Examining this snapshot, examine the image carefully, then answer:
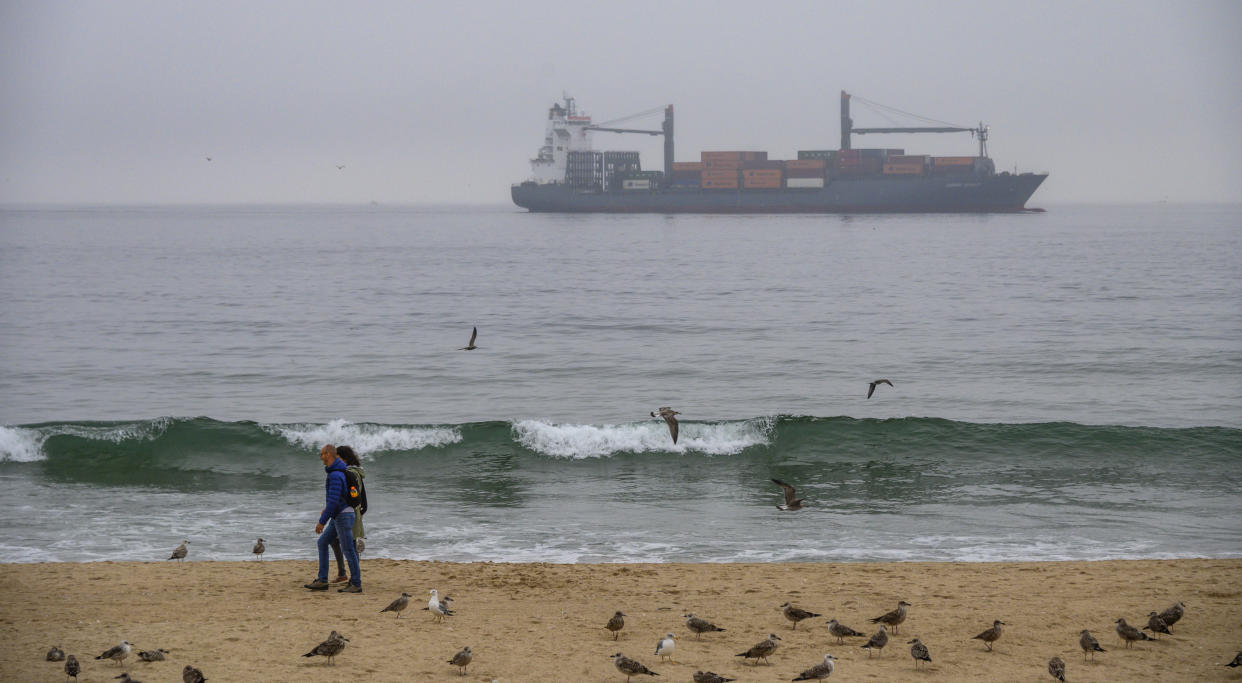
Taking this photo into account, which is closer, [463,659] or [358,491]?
[463,659]

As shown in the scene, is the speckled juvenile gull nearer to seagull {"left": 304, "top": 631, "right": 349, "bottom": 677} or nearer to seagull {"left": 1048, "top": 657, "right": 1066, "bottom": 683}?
seagull {"left": 304, "top": 631, "right": 349, "bottom": 677}

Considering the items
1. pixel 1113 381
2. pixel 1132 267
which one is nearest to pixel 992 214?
pixel 1132 267

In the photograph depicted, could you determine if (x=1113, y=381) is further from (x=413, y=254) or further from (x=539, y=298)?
(x=413, y=254)

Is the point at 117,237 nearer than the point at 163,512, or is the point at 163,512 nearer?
the point at 163,512

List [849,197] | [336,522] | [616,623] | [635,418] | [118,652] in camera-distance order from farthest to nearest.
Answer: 1. [849,197]
2. [635,418]
3. [336,522]
4. [616,623]
5. [118,652]

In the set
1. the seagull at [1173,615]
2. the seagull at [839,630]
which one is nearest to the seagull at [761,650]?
the seagull at [839,630]

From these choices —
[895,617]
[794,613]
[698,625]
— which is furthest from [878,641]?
[698,625]

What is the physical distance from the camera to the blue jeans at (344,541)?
960 cm

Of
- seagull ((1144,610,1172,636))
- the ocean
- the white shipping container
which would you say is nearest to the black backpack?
the ocean

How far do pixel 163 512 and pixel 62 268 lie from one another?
60.3 metres

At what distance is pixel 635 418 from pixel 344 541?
12.6 meters

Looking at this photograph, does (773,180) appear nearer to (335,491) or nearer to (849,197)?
(849,197)

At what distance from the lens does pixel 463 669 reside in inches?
307

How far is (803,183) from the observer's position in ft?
426
